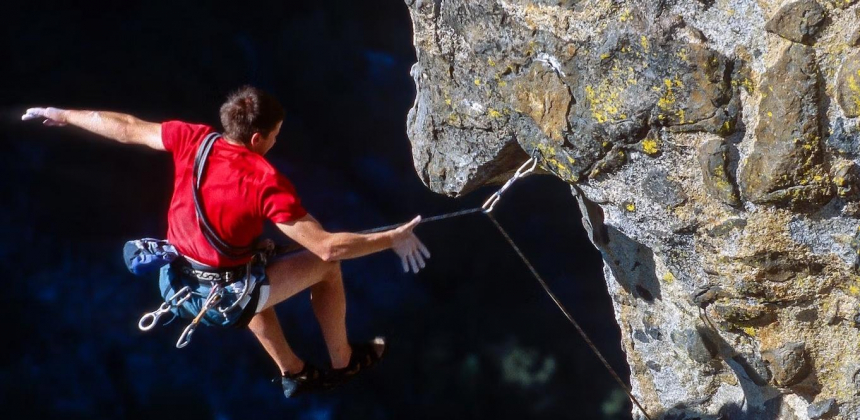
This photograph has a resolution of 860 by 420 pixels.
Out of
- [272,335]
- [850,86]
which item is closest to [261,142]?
[272,335]

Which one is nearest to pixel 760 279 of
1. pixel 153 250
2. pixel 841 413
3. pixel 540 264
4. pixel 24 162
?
pixel 841 413

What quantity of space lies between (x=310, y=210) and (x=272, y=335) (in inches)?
133

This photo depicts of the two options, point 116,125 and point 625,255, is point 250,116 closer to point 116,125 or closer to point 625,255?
point 116,125

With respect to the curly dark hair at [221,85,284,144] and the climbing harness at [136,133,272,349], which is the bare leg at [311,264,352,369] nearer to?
the climbing harness at [136,133,272,349]

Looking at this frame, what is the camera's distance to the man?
331 centimetres

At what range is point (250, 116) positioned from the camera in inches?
134

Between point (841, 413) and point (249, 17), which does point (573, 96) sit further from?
point (249, 17)

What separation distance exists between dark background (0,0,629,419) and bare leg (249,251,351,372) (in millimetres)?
2925

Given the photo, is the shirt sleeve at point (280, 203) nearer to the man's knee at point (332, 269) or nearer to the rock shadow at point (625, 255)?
the man's knee at point (332, 269)

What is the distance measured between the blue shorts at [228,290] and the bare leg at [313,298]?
5cm

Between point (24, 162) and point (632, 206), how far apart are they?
472cm

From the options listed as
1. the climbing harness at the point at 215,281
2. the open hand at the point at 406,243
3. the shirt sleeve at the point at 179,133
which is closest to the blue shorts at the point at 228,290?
the climbing harness at the point at 215,281

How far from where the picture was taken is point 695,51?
2967mm

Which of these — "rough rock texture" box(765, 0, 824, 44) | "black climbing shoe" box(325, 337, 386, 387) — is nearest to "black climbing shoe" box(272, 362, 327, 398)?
"black climbing shoe" box(325, 337, 386, 387)
